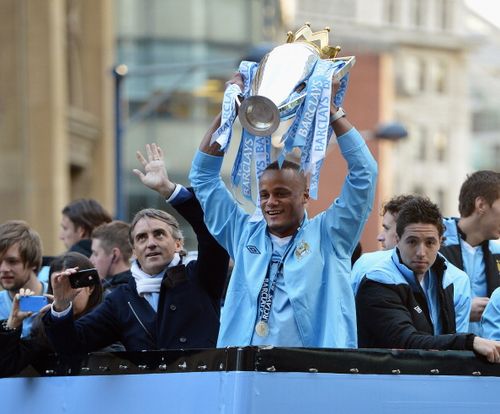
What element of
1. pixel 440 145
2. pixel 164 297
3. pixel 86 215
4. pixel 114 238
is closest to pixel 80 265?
pixel 164 297

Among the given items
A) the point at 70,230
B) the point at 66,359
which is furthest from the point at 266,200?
the point at 70,230

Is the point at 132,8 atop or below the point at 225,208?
atop

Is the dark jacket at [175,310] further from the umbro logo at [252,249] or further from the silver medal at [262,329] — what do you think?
the silver medal at [262,329]

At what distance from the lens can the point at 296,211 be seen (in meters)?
6.33

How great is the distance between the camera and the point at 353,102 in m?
92.7

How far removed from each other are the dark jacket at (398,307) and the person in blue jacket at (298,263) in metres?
0.27

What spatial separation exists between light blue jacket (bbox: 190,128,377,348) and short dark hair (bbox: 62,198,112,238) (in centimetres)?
390

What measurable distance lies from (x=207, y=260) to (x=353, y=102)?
8613 cm

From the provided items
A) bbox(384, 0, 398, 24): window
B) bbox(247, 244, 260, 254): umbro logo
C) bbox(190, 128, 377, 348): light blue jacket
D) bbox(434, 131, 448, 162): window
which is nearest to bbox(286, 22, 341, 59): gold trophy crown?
bbox(190, 128, 377, 348): light blue jacket

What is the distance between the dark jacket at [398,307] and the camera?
250 inches

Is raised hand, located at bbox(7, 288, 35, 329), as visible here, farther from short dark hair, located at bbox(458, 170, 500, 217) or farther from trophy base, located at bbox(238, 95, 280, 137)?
short dark hair, located at bbox(458, 170, 500, 217)

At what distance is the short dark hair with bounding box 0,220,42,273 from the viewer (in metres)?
8.02

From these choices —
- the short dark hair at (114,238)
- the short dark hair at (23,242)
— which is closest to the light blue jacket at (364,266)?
the short dark hair at (23,242)

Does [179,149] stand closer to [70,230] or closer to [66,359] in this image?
[70,230]
